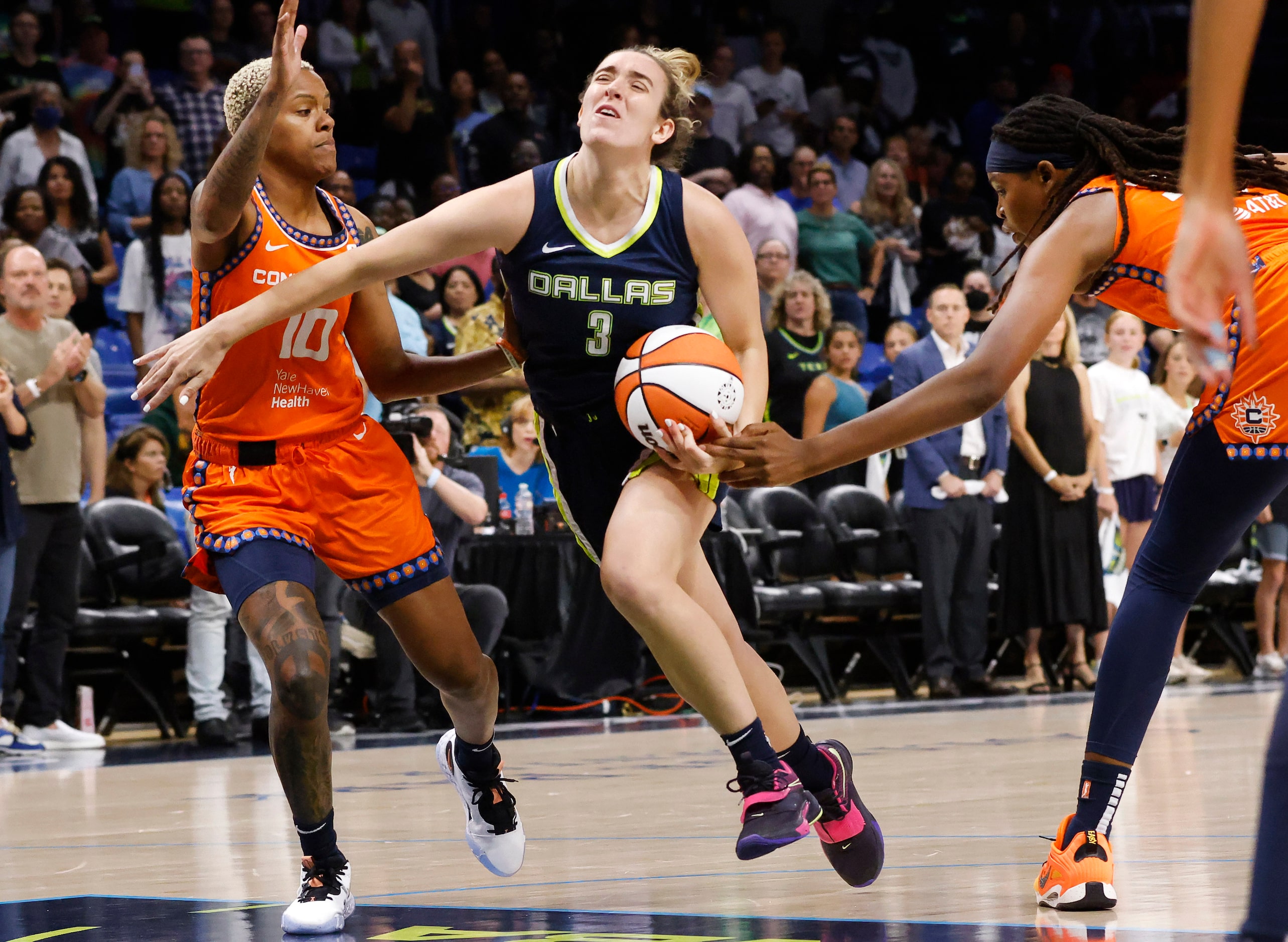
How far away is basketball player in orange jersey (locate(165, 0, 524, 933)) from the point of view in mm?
3721

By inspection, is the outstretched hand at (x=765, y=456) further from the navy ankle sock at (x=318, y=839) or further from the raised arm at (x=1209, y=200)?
the raised arm at (x=1209, y=200)

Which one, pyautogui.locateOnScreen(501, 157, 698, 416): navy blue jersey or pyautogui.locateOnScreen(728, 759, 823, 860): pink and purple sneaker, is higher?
pyautogui.locateOnScreen(501, 157, 698, 416): navy blue jersey

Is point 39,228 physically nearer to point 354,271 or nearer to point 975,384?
point 354,271

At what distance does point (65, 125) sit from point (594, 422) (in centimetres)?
924

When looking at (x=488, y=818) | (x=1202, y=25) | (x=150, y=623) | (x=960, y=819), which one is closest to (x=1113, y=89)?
(x=150, y=623)

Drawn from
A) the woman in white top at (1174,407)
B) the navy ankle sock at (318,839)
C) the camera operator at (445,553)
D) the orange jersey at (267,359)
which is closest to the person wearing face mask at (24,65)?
the camera operator at (445,553)

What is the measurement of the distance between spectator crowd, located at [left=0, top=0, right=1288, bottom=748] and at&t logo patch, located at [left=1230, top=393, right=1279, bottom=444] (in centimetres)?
351

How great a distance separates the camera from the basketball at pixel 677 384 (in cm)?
359

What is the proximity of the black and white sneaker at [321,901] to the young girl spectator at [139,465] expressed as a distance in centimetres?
586

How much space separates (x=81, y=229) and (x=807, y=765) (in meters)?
8.49

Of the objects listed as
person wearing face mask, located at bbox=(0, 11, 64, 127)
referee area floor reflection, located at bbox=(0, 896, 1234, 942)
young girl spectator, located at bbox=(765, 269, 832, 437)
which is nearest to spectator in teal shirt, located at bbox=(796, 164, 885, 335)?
A: young girl spectator, located at bbox=(765, 269, 832, 437)

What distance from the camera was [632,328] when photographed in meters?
3.87

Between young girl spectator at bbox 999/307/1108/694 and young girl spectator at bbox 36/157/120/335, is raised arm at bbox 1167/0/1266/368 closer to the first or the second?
young girl spectator at bbox 999/307/1108/694

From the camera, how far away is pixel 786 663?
1095cm
